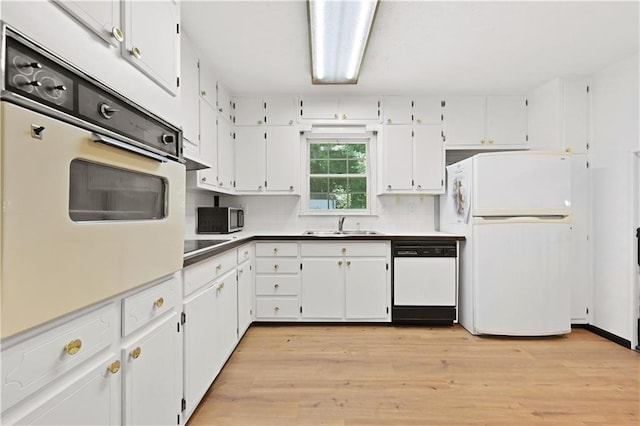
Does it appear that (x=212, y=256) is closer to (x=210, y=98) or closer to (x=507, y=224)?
(x=210, y=98)

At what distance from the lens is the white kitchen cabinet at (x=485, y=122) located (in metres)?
3.74

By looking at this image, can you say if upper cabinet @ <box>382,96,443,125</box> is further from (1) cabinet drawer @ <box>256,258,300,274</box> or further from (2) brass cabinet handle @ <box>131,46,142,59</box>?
(2) brass cabinet handle @ <box>131,46,142,59</box>

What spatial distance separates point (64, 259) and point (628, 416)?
111 inches

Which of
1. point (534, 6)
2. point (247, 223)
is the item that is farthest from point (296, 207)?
point (534, 6)

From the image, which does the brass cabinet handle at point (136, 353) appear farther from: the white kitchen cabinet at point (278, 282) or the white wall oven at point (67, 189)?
the white kitchen cabinet at point (278, 282)

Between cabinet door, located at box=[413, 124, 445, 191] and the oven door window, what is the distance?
3.04 meters

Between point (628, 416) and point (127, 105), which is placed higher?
point (127, 105)

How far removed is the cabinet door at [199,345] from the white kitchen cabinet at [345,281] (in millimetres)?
1376

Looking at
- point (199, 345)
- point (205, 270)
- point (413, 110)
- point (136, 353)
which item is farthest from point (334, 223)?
point (136, 353)

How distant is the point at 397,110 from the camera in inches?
148

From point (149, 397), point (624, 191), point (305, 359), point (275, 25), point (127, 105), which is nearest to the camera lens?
point (127, 105)

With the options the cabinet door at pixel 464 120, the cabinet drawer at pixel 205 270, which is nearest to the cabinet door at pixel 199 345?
the cabinet drawer at pixel 205 270

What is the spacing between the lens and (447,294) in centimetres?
336

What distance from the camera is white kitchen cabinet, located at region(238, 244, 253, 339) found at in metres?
2.83
